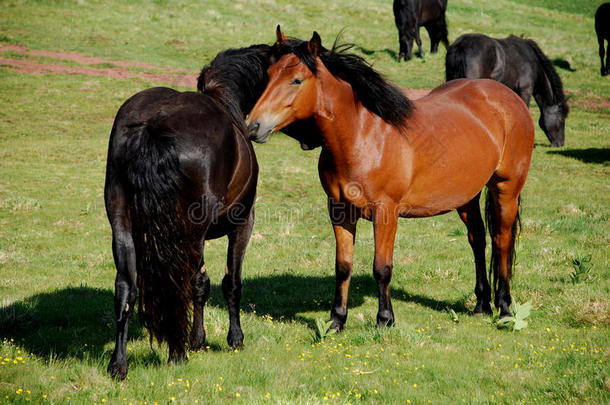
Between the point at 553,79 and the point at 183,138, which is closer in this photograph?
the point at 183,138

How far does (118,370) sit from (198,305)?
1.16m

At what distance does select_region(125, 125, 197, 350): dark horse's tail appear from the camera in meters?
4.00

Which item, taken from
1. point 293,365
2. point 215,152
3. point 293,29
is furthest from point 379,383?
point 293,29

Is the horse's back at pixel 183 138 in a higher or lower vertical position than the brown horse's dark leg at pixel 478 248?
higher

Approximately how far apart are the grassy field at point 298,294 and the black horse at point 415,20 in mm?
8829

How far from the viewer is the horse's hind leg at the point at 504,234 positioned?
20.5 feet

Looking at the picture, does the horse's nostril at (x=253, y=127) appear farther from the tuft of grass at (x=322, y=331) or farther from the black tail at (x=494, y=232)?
the black tail at (x=494, y=232)

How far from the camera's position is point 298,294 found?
6.93 meters

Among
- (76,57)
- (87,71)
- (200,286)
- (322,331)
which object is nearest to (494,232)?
(322,331)

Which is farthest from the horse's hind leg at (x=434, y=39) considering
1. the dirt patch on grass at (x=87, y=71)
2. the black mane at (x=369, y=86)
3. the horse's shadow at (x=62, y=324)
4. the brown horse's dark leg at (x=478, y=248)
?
the horse's shadow at (x=62, y=324)

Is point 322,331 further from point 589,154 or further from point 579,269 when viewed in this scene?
point 589,154

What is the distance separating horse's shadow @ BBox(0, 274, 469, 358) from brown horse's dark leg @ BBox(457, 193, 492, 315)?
0.27m

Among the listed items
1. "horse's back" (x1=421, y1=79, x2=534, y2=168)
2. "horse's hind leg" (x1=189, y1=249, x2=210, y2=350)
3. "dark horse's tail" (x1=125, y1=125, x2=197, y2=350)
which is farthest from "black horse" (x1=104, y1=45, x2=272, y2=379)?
"horse's back" (x1=421, y1=79, x2=534, y2=168)

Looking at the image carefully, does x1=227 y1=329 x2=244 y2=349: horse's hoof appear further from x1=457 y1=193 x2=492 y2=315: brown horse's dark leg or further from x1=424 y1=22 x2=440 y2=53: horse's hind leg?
x1=424 y1=22 x2=440 y2=53: horse's hind leg
